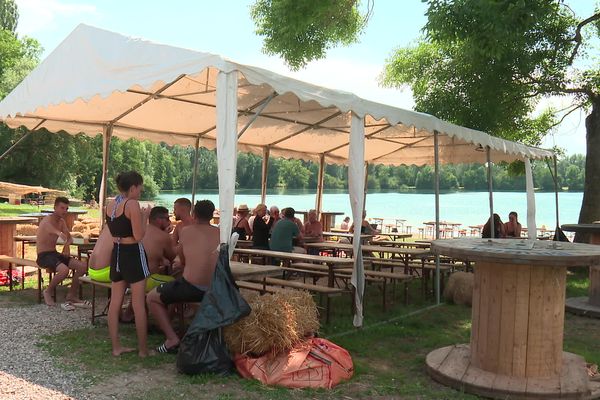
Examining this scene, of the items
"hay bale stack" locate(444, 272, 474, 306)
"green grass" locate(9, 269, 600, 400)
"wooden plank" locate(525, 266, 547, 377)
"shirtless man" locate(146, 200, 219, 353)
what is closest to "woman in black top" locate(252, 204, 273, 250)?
"green grass" locate(9, 269, 600, 400)

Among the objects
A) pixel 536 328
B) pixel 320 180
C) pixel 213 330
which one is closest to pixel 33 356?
pixel 213 330

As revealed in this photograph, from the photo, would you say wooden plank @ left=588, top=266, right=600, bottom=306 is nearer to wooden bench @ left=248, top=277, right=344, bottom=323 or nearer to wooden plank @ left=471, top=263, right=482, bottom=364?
wooden bench @ left=248, top=277, right=344, bottom=323

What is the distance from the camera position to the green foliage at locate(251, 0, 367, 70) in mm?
13898

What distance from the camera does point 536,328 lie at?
390 cm

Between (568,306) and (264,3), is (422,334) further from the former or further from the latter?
(264,3)

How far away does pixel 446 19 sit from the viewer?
354 inches

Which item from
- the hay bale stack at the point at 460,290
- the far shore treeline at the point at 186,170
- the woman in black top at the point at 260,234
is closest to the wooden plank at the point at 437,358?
the hay bale stack at the point at 460,290

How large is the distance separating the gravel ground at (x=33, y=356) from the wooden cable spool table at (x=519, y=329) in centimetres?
270

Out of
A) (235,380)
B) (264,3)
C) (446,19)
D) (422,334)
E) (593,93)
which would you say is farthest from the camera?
(264,3)

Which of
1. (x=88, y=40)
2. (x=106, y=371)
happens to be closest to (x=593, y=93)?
(x=88, y=40)

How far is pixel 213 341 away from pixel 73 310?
278 centimetres

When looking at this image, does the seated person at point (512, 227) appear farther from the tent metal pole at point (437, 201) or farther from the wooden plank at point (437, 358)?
the wooden plank at point (437, 358)

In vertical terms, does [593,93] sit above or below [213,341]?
above

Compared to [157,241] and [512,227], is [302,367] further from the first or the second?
[512,227]
